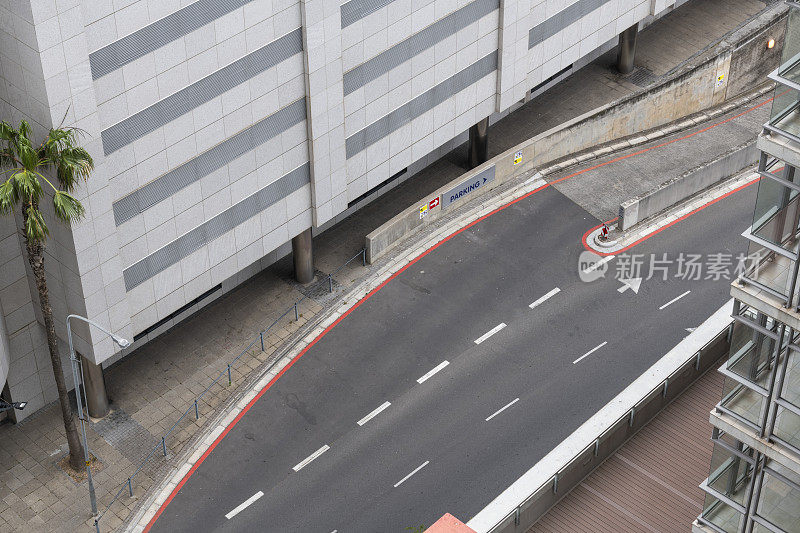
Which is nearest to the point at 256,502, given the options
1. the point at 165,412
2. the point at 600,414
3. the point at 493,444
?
the point at 165,412

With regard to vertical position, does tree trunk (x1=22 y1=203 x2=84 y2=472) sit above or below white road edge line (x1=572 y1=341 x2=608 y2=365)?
above

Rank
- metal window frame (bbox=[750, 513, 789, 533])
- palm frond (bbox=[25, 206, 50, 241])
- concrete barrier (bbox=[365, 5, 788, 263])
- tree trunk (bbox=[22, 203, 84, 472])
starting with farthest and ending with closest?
1. concrete barrier (bbox=[365, 5, 788, 263])
2. tree trunk (bbox=[22, 203, 84, 472])
3. palm frond (bbox=[25, 206, 50, 241])
4. metal window frame (bbox=[750, 513, 789, 533])

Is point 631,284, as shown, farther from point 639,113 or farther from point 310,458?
point 310,458

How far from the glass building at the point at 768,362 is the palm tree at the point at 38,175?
24648 mm

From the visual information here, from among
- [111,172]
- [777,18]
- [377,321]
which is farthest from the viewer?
[777,18]

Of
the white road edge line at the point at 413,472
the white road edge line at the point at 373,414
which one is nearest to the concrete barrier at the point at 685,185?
the white road edge line at the point at 373,414

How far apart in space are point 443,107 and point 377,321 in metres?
11.2

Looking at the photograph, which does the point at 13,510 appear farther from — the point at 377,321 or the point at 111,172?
the point at 377,321

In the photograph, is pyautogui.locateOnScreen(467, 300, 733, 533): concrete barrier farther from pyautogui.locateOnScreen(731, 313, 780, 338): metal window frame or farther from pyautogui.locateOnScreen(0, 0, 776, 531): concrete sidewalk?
pyautogui.locateOnScreen(0, 0, 776, 531): concrete sidewalk

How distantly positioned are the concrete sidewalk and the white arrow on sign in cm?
878

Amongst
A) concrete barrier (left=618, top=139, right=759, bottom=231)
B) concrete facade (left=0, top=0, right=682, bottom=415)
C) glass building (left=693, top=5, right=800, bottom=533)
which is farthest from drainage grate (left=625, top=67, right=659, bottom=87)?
glass building (left=693, top=5, right=800, bottom=533)

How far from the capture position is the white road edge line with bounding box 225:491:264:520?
170 ft

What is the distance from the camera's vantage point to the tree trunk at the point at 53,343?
4653cm

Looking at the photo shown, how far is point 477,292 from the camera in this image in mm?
62031
